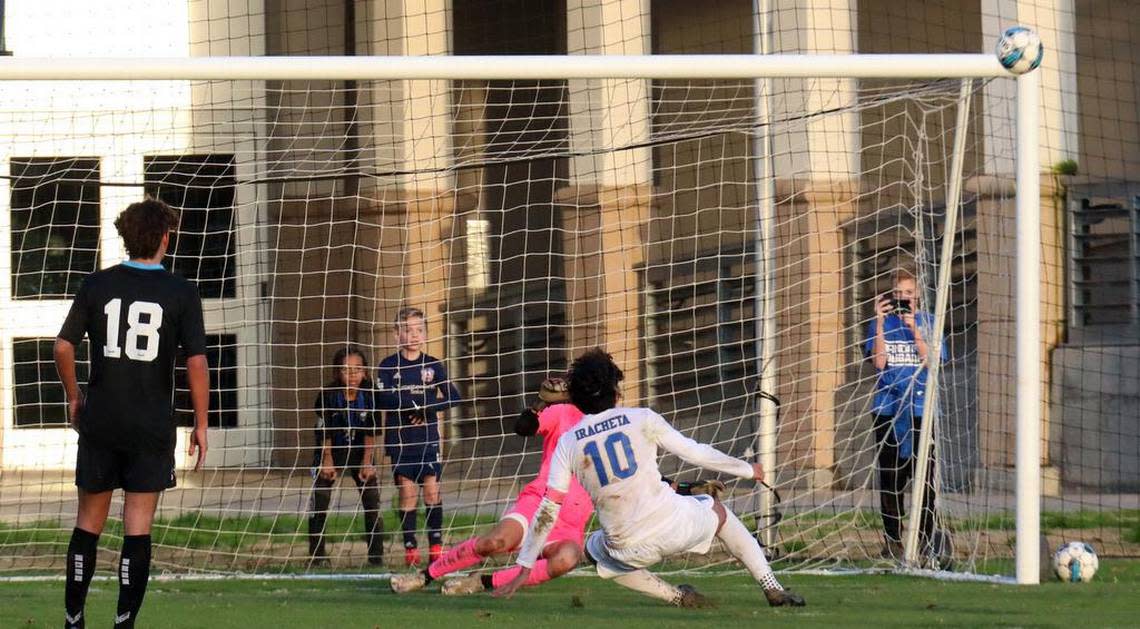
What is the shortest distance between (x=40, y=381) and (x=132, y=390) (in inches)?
323

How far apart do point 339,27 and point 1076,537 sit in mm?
9809

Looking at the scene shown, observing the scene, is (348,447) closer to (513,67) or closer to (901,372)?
(513,67)

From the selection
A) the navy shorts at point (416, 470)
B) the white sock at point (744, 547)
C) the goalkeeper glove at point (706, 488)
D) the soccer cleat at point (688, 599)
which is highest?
the goalkeeper glove at point (706, 488)

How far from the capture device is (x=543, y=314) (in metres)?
17.8

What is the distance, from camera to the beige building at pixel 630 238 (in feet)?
40.3

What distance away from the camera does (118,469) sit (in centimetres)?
598

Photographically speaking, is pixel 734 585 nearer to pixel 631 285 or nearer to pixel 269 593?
pixel 269 593

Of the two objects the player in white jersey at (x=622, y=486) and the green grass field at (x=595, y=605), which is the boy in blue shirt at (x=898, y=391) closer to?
the green grass field at (x=595, y=605)

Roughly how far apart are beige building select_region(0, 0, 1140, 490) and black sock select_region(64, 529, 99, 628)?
5.64 metres

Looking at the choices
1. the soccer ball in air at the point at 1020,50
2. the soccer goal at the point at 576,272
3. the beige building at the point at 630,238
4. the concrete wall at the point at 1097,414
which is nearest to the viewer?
the soccer ball in air at the point at 1020,50

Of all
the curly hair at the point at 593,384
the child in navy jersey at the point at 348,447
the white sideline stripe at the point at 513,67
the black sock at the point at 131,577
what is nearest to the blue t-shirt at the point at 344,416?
the child in navy jersey at the point at 348,447

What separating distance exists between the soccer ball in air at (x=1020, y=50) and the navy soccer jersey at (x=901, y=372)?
192 cm

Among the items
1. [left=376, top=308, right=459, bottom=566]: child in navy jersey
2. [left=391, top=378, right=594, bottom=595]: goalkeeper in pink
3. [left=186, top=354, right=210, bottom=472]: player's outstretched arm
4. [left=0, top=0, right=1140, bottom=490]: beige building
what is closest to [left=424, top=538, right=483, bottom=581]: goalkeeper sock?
[left=391, top=378, right=594, bottom=595]: goalkeeper in pink

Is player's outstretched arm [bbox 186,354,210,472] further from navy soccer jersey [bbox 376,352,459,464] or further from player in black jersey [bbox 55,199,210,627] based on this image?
navy soccer jersey [bbox 376,352,459,464]
